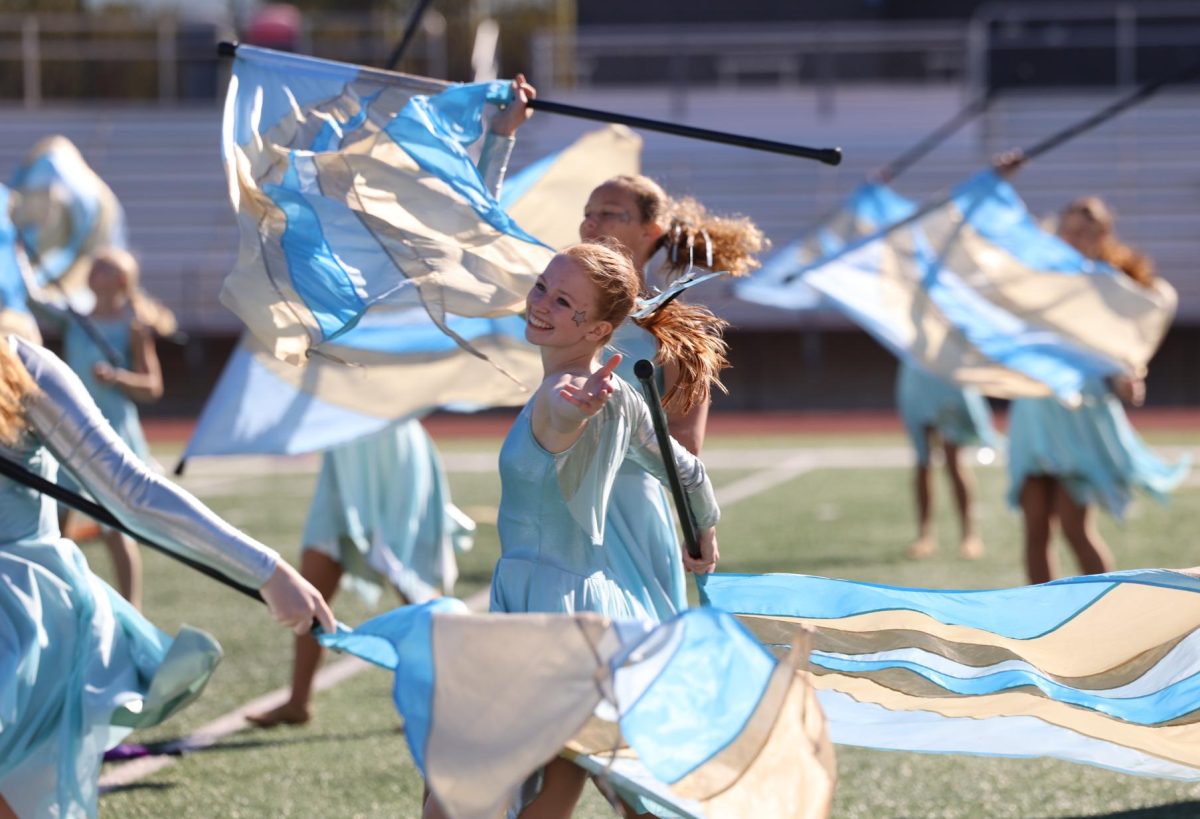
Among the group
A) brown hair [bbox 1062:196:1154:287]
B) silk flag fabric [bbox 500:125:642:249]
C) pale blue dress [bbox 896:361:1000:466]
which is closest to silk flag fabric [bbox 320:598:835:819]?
silk flag fabric [bbox 500:125:642:249]

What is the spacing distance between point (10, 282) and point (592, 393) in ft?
11.4

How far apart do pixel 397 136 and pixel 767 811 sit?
1.98m

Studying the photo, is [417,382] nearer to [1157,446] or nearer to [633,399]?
[633,399]

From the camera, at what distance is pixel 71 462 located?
3.01 m

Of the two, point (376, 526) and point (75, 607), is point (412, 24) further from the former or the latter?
point (75, 607)

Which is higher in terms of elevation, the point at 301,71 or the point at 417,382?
the point at 301,71

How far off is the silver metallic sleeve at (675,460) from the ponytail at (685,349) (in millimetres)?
140

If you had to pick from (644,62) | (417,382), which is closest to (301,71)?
(417,382)

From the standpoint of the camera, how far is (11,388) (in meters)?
3.01

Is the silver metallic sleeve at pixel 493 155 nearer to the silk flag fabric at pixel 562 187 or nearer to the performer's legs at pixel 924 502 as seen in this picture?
the silk flag fabric at pixel 562 187

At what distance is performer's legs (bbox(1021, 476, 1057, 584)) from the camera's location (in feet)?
21.2

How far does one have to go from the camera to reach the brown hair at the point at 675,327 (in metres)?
3.14

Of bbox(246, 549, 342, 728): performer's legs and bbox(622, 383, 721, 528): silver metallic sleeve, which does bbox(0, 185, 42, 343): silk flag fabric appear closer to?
bbox(246, 549, 342, 728): performer's legs

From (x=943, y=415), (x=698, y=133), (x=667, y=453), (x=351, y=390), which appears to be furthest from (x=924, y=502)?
(x=667, y=453)
